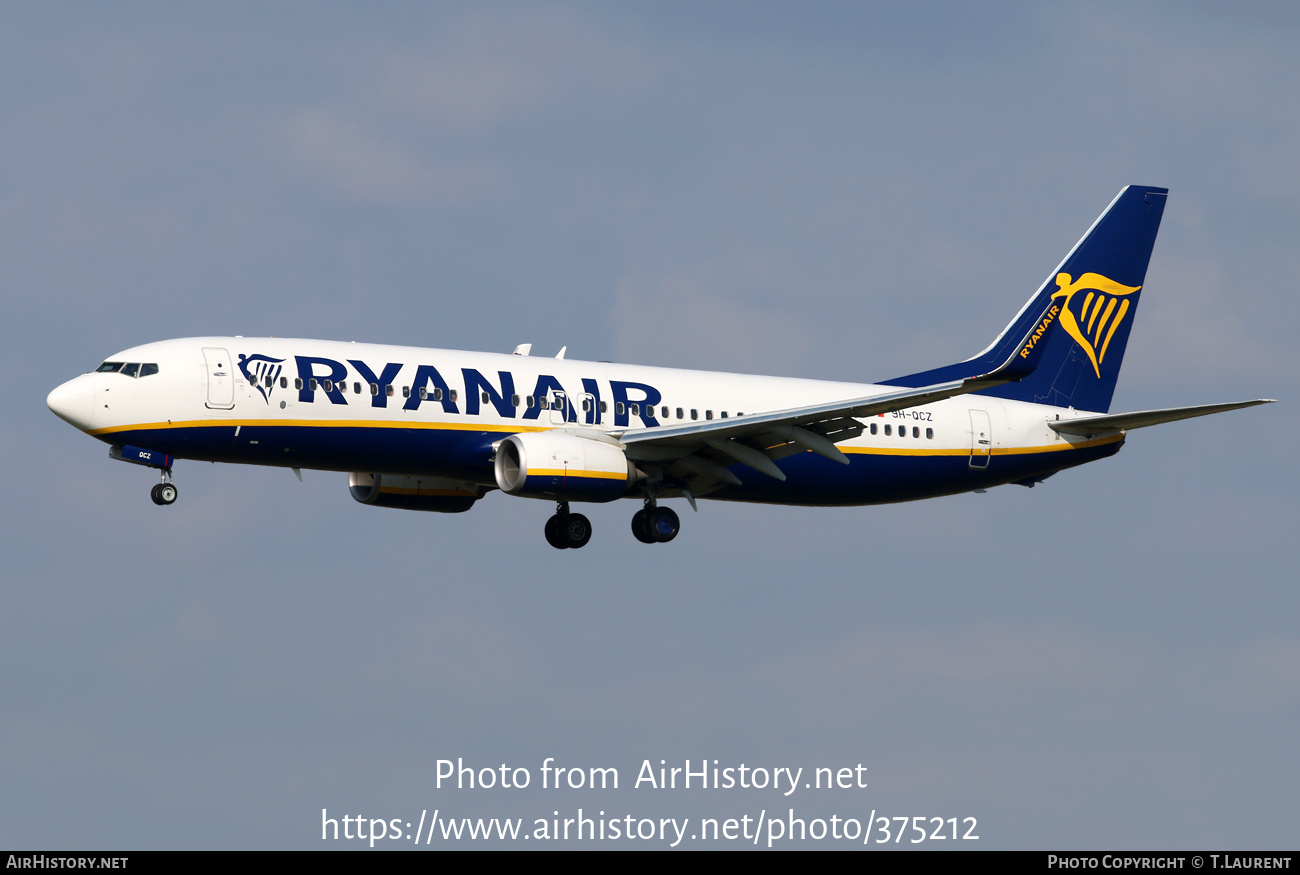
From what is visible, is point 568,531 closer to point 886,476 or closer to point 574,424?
point 574,424

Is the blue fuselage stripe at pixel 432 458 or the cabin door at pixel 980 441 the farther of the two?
the cabin door at pixel 980 441

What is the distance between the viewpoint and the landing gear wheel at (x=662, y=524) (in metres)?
44.8

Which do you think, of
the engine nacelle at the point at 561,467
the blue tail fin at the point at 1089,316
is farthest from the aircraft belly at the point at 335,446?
the blue tail fin at the point at 1089,316

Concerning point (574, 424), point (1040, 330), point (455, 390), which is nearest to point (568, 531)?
point (574, 424)

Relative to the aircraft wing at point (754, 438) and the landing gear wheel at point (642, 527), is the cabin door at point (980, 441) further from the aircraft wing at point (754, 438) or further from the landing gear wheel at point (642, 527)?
the landing gear wheel at point (642, 527)

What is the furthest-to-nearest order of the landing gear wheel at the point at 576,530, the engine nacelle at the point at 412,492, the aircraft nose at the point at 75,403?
the engine nacelle at the point at 412,492
the landing gear wheel at the point at 576,530
the aircraft nose at the point at 75,403

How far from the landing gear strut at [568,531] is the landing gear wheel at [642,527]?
139cm

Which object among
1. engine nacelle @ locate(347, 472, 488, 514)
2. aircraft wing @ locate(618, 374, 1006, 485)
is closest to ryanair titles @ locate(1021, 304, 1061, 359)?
aircraft wing @ locate(618, 374, 1006, 485)

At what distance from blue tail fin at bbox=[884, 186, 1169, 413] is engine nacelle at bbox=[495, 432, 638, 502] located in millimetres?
12293

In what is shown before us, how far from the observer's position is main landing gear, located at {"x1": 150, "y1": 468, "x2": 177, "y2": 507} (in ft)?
133

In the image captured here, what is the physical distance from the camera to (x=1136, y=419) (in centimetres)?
4656

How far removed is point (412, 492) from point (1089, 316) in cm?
2168

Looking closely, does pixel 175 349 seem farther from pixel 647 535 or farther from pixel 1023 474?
pixel 1023 474

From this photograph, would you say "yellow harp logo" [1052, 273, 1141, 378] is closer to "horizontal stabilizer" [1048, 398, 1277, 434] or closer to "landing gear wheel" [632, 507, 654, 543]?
"horizontal stabilizer" [1048, 398, 1277, 434]
